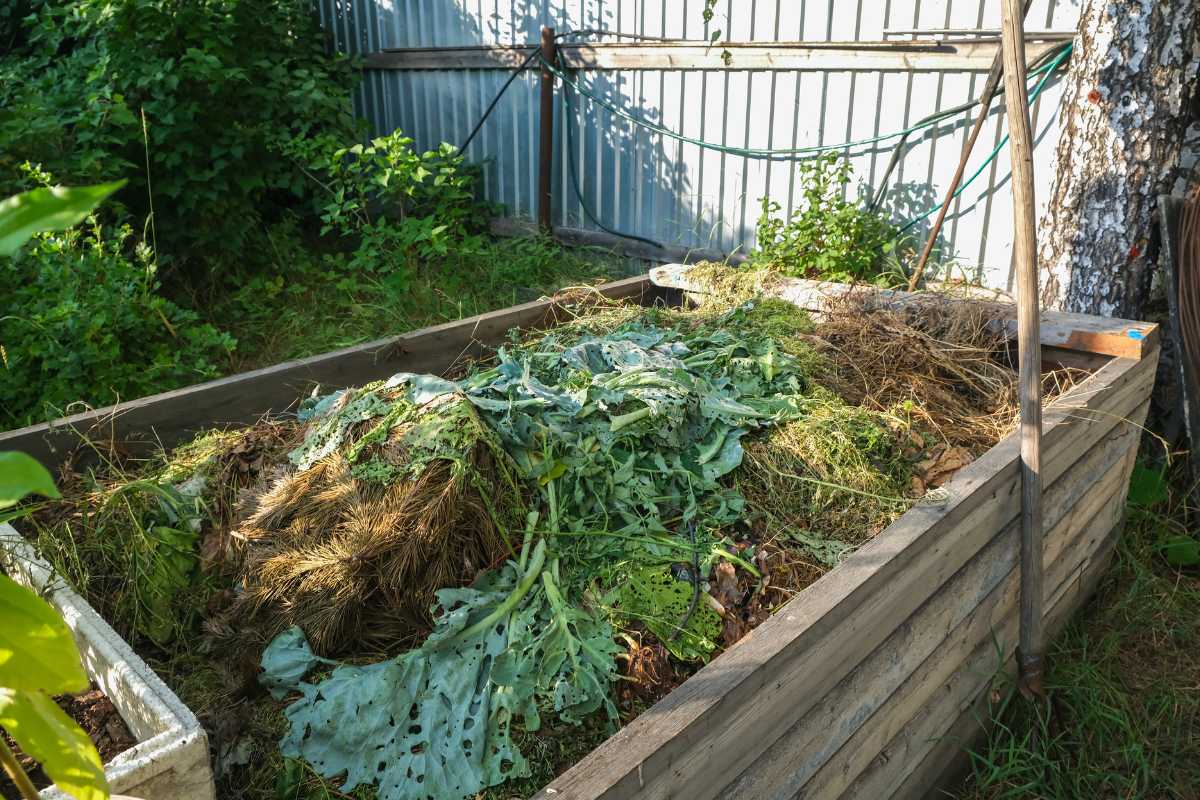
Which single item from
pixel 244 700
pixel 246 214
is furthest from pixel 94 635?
pixel 246 214

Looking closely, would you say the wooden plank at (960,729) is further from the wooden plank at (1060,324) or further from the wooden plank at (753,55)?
the wooden plank at (753,55)

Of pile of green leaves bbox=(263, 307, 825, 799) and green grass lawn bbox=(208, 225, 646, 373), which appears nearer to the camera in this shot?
pile of green leaves bbox=(263, 307, 825, 799)

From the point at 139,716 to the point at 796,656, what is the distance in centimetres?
105

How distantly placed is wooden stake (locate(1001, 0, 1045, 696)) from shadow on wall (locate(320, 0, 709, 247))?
3.38 metres

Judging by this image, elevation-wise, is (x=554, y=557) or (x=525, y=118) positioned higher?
(x=525, y=118)

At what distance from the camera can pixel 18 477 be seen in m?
0.52

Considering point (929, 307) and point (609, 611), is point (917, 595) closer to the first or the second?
point (609, 611)

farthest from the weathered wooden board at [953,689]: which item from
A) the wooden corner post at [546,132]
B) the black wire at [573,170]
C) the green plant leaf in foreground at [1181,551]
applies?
the wooden corner post at [546,132]

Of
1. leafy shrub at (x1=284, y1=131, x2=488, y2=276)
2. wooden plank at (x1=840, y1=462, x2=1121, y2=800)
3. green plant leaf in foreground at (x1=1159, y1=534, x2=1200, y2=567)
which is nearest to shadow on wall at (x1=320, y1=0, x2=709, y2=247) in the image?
leafy shrub at (x1=284, y1=131, x2=488, y2=276)

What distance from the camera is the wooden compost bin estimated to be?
1390mm

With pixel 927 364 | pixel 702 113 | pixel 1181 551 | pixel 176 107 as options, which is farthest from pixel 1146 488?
pixel 176 107

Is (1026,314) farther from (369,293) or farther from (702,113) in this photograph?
(369,293)

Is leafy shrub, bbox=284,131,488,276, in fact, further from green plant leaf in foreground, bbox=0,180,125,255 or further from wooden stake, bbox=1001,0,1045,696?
green plant leaf in foreground, bbox=0,180,125,255

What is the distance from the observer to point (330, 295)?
5.75m
